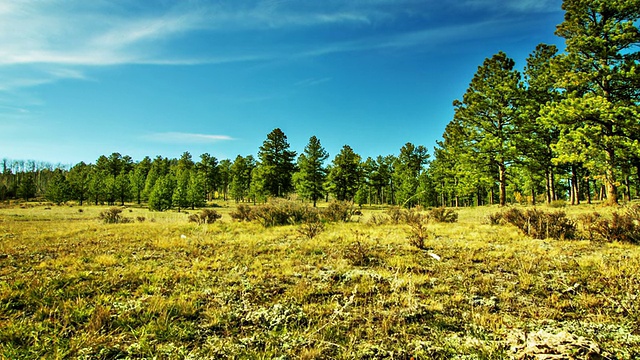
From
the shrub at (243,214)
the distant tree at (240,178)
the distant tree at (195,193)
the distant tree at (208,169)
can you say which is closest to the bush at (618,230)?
the shrub at (243,214)

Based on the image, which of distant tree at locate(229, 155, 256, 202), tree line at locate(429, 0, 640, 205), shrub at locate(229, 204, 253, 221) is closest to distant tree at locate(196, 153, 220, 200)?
distant tree at locate(229, 155, 256, 202)

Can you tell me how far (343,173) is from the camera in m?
44.6

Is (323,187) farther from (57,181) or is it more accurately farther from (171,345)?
(57,181)

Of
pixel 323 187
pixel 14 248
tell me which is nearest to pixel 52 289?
pixel 14 248

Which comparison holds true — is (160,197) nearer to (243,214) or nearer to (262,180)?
(262,180)

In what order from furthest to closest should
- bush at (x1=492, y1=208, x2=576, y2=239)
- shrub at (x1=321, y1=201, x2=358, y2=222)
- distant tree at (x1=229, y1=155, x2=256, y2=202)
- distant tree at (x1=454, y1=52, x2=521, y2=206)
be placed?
1. distant tree at (x1=229, y1=155, x2=256, y2=202)
2. distant tree at (x1=454, y1=52, x2=521, y2=206)
3. shrub at (x1=321, y1=201, x2=358, y2=222)
4. bush at (x1=492, y1=208, x2=576, y2=239)

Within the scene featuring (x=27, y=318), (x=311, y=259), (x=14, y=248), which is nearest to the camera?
(x=27, y=318)

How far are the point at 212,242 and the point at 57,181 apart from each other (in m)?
64.5

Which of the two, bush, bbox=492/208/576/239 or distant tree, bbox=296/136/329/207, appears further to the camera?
distant tree, bbox=296/136/329/207

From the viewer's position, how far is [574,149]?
1731 centimetres

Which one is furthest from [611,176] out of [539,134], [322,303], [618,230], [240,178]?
[240,178]

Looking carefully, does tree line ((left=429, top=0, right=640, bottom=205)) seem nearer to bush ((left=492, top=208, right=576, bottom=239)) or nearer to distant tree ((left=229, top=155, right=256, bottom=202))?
bush ((left=492, top=208, right=576, bottom=239))

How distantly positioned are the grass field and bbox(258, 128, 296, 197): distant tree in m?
34.2

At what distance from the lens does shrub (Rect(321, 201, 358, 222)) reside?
604 inches
